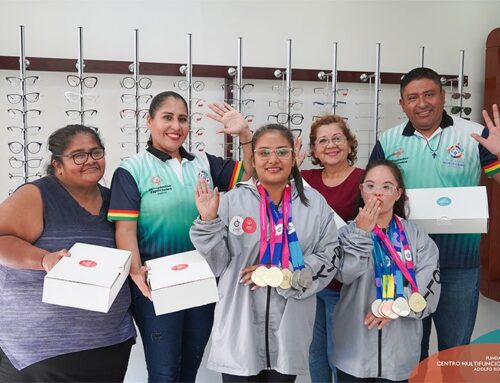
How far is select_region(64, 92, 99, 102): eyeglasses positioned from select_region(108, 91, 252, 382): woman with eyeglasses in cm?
96

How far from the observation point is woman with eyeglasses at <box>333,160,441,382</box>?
1793 mm

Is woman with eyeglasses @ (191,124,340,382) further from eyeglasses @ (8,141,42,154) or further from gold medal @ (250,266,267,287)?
eyeglasses @ (8,141,42,154)

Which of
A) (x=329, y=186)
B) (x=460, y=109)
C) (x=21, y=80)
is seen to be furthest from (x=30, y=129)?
(x=460, y=109)

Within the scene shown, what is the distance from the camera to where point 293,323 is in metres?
1.69

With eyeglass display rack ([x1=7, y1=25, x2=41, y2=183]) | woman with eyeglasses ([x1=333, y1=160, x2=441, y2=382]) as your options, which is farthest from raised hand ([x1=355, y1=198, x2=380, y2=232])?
eyeglass display rack ([x1=7, y1=25, x2=41, y2=183])

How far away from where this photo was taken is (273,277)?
1.65 metres

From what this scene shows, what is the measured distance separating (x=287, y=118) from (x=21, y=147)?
158cm

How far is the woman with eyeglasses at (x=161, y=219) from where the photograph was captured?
1861 mm

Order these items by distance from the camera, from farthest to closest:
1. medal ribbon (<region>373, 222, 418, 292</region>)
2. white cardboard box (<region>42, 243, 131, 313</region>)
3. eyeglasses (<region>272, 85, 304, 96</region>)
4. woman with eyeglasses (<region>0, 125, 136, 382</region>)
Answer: eyeglasses (<region>272, 85, 304, 96</region>) → medal ribbon (<region>373, 222, 418, 292</region>) → woman with eyeglasses (<region>0, 125, 136, 382</region>) → white cardboard box (<region>42, 243, 131, 313</region>)

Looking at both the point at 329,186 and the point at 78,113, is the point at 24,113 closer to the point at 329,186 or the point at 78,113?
the point at 78,113

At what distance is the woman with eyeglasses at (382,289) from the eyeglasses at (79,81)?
5.74 ft

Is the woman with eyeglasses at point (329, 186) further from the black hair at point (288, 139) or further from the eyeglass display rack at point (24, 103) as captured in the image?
the eyeglass display rack at point (24, 103)

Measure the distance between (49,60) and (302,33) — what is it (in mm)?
1604

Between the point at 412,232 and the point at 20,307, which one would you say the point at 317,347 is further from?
the point at 20,307
